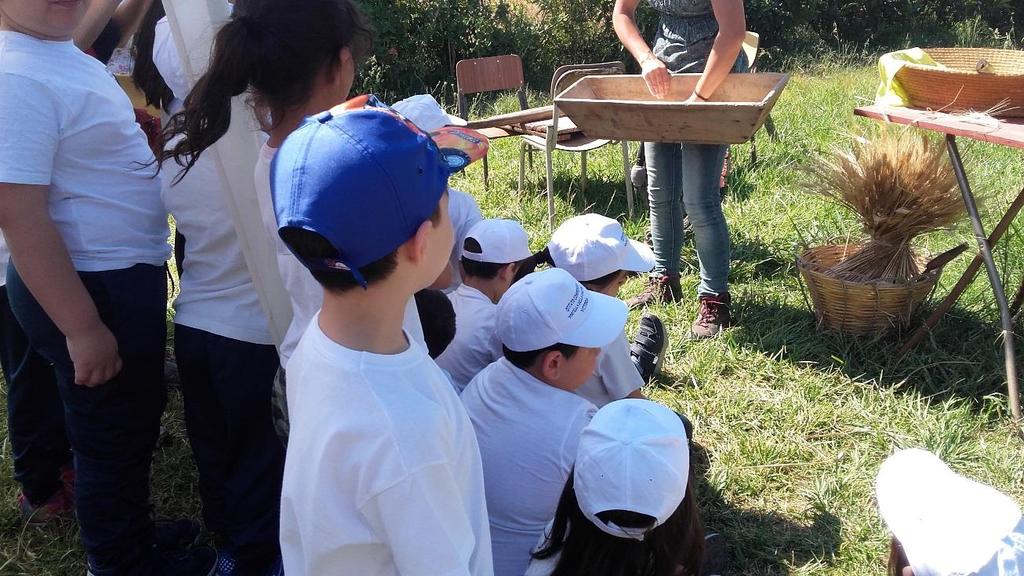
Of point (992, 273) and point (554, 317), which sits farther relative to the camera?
point (992, 273)

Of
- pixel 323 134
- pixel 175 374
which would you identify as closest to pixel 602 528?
pixel 323 134

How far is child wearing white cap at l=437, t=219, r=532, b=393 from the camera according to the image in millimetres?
2328

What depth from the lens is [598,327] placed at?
6.37ft

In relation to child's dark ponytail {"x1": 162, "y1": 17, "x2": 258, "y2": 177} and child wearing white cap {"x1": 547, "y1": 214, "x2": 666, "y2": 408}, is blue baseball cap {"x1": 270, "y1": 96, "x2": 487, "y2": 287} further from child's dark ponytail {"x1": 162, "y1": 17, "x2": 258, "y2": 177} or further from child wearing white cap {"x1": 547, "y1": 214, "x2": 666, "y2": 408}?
child wearing white cap {"x1": 547, "y1": 214, "x2": 666, "y2": 408}

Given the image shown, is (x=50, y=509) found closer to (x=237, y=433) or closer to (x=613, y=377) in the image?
(x=237, y=433)

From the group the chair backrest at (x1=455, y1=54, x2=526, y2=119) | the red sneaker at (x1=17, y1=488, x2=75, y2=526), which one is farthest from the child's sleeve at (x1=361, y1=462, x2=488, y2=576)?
the chair backrest at (x1=455, y1=54, x2=526, y2=119)

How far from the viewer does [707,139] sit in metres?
3.00

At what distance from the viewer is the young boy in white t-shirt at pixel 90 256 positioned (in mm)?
1649

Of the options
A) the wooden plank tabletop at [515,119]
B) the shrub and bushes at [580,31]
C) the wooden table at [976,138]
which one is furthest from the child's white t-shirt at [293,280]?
the shrub and bushes at [580,31]

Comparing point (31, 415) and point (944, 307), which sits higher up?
point (31, 415)

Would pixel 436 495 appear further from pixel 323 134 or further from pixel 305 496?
pixel 323 134

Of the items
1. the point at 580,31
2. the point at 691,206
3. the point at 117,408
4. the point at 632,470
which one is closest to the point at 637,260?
the point at 691,206

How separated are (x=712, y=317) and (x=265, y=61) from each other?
2.34m

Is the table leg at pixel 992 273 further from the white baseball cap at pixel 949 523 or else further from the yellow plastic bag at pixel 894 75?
the white baseball cap at pixel 949 523
